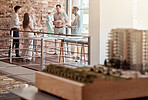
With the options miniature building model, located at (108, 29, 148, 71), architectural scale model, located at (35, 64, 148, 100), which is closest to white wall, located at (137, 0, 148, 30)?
miniature building model, located at (108, 29, 148, 71)

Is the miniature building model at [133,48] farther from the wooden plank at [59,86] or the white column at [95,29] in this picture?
the white column at [95,29]

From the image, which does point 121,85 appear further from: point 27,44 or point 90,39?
point 27,44

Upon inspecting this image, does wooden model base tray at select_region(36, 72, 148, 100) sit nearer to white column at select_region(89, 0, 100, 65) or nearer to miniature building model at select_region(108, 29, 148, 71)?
miniature building model at select_region(108, 29, 148, 71)

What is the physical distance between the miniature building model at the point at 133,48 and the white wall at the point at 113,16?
175 centimetres

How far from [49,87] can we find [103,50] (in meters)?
2.19

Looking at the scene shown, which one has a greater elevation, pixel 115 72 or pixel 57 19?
pixel 57 19

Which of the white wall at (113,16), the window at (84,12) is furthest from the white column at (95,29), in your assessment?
the window at (84,12)

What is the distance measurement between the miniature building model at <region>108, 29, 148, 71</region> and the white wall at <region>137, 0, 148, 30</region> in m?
2.11

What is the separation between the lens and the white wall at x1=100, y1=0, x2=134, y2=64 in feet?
13.0

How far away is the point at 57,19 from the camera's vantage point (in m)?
7.95

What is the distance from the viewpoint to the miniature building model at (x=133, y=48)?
2180 millimetres

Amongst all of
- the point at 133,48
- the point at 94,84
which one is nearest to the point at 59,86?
the point at 94,84

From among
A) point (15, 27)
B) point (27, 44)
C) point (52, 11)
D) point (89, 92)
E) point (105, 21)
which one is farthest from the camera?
point (52, 11)

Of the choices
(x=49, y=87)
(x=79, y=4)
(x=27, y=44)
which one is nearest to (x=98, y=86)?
(x=49, y=87)
